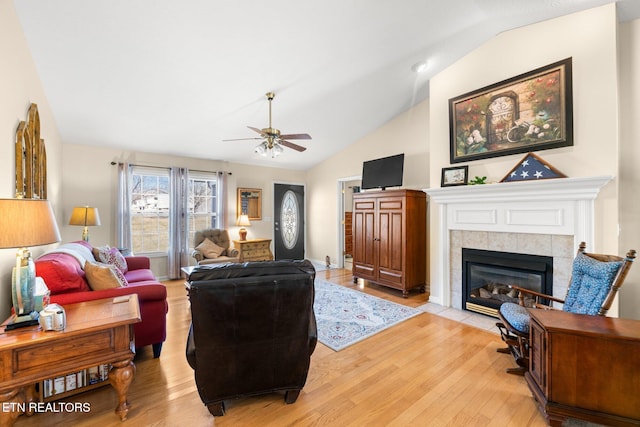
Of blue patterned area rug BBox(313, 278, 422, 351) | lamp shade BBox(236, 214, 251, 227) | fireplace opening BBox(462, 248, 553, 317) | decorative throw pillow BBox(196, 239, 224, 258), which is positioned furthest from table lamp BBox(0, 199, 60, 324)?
lamp shade BBox(236, 214, 251, 227)

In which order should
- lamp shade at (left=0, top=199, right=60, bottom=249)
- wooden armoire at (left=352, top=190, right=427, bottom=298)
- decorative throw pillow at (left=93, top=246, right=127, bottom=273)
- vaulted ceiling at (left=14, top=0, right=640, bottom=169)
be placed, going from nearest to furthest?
lamp shade at (left=0, top=199, right=60, bottom=249), vaulted ceiling at (left=14, top=0, right=640, bottom=169), decorative throw pillow at (left=93, top=246, right=127, bottom=273), wooden armoire at (left=352, top=190, right=427, bottom=298)

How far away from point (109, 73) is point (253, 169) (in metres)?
3.53

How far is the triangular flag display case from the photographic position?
287 cm

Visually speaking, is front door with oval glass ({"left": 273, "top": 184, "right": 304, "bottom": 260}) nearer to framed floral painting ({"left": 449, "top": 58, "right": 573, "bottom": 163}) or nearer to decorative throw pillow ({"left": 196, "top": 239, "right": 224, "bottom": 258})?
decorative throw pillow ({"left": 196, "top": 239, "right": 224, "bottom": 258})

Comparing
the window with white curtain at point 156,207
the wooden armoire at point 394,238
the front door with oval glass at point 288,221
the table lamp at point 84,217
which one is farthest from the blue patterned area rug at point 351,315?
the table lamp at point 84,217

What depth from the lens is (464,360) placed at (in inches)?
97.0

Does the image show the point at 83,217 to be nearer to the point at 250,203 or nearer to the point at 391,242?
the point at 250,203

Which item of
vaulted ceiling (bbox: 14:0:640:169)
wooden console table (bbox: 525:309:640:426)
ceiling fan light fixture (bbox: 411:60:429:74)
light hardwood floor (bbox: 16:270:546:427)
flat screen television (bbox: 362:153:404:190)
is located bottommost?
light hardwood floor (bbox: 16:270:546:427)

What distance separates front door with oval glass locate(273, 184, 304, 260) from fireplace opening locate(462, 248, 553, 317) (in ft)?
13.7

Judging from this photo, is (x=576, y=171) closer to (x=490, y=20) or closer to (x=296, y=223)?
(x=490, y=20)

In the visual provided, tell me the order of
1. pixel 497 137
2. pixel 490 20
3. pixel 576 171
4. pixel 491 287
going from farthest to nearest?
pixel 491 287 → pixel 497 137 → pixel 490 20 → pixel 576 171

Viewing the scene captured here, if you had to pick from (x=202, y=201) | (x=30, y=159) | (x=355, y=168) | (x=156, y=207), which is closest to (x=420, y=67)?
(x=355, y=168)

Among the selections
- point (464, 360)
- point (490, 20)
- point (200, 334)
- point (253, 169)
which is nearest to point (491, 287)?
point (464, 360)

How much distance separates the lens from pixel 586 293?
210 centimetres
